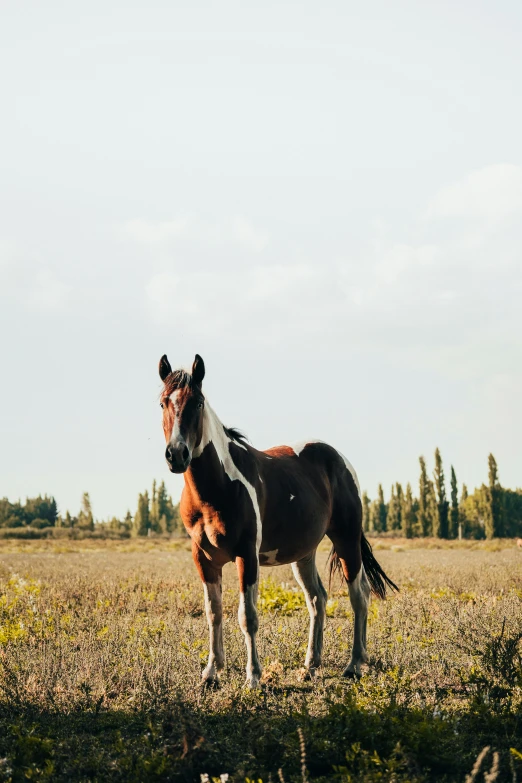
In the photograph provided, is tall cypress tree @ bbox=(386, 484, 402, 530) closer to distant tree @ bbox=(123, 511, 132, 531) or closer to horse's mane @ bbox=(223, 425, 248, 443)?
distant tree @ bbox=(123, 511, 132, 531)

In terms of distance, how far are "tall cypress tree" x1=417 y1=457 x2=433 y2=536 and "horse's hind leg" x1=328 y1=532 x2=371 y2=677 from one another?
6652cm

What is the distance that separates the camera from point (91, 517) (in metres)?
86.1

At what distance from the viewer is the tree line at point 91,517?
3322 inches

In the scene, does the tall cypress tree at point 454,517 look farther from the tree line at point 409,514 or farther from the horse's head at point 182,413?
the horse's head at point 182,413

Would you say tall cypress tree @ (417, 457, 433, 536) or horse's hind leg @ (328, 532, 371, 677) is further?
tall cypress tree @ (417, 457, 433, 536)

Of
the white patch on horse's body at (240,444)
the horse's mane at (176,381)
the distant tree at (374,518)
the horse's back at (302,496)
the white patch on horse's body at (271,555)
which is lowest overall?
the distant tree at (374,518)

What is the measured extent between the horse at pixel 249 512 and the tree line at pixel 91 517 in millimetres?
73108

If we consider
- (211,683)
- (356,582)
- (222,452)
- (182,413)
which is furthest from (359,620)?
(182,413)

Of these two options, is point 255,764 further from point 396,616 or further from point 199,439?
point 396,616

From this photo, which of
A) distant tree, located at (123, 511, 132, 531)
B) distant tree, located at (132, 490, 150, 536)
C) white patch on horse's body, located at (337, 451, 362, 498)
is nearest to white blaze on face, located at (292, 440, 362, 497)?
white patch on horse's body, located at (337, 451, 362, 498)

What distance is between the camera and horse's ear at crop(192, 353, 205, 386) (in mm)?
6602

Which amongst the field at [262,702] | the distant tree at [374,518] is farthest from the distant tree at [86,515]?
the field at [262,702]

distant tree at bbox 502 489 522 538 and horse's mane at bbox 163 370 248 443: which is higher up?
horse's mane at bbox 163 370 248 443

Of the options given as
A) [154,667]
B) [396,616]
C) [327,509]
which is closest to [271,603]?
[396,616]
